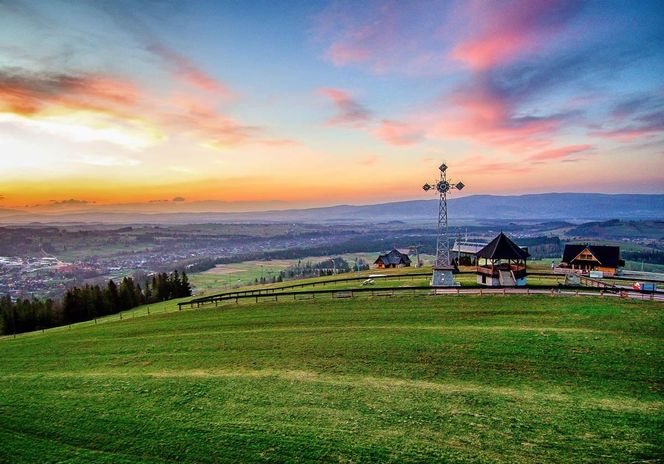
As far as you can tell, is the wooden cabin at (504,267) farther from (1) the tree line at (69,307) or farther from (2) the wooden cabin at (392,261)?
(1) the tree line at (69,307)

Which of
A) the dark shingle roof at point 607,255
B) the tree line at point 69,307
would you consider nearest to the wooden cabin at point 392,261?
the dark shingle roof at point 607,255

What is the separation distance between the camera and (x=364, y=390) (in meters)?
18.0

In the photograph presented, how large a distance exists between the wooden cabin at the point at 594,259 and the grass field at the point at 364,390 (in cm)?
2650

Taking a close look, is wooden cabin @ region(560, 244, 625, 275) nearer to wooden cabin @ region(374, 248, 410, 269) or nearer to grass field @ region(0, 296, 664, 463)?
grass field @ region(0, 296, 664, 463)

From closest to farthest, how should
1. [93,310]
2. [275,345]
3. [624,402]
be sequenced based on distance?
[624,402] < [275,345] < [93,310]

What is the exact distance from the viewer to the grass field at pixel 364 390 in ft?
45.6

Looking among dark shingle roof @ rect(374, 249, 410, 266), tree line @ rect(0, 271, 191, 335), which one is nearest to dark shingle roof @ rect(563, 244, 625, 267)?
dark shingle roof @ rect(374, 249, 410, 266)

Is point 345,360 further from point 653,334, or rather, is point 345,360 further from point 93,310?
point 93,310

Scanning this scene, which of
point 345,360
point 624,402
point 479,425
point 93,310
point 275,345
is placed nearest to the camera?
point 479,425

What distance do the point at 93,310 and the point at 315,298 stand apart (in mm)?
40875

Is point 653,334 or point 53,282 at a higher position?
point 653,334

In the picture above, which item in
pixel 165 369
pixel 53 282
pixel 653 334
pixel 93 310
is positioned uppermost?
pixel 653 334

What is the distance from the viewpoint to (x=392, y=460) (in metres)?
12.9

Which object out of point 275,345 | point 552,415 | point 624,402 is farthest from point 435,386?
point 275,345
